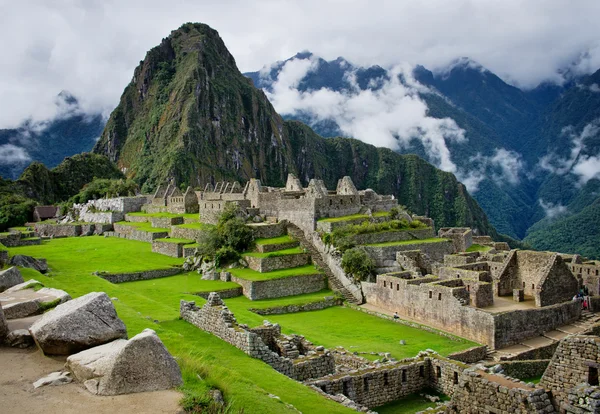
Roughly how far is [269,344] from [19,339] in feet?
20.2

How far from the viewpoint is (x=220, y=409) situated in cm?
611

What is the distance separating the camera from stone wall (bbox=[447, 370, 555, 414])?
807 cm

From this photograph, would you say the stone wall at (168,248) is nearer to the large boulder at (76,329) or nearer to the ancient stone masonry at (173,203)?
the ancient stone masonry at (173,203)

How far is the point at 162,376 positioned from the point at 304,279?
23734mm

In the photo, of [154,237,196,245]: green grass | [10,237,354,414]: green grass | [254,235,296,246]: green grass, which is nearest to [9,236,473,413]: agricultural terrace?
[10,237,354,414]: green grass

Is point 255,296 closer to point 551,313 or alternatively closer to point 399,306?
point 399,306

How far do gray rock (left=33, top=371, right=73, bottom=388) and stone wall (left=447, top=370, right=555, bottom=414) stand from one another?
6701 mm

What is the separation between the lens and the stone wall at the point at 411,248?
1197 inches

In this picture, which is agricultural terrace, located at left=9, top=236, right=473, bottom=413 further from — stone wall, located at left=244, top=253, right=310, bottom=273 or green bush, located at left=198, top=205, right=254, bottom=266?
green bush, located at left=198, top=205, right=254, bottom=266

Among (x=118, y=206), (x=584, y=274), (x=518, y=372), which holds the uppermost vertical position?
(x=118, y=206)

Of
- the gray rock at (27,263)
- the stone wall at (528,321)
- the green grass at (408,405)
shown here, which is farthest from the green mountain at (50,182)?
the green grass at (408,405)

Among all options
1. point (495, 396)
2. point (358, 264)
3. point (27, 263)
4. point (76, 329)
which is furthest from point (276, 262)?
point (76, 329)

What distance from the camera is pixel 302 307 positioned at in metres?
26.9

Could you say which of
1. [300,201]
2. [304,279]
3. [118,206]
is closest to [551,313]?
[304,279]
